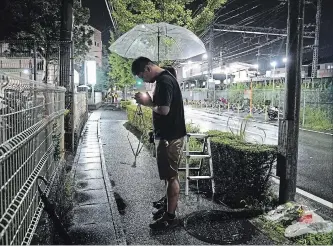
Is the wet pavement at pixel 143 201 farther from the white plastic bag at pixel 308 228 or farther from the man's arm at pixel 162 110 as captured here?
the man's arm at pixel 162 110

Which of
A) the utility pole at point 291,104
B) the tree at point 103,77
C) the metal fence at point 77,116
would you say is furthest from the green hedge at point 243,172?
the tree at point 103,77

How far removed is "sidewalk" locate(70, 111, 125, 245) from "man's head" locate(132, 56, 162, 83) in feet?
6.72

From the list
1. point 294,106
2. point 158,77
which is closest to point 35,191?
point 158,77

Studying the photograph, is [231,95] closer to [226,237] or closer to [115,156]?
[115,156]

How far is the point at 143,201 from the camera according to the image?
5184mm

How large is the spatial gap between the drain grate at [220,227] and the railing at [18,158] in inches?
80.0

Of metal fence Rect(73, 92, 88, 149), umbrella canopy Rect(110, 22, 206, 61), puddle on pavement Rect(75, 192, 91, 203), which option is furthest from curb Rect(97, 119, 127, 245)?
metal fence Rect(73, 92, 88, 149)

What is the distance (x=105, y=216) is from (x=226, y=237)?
5.66 ft

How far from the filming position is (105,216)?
173 inches

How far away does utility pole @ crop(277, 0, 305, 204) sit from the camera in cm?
461

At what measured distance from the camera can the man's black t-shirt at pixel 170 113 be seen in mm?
4016

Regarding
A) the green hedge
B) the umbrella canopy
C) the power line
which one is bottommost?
the green hedge

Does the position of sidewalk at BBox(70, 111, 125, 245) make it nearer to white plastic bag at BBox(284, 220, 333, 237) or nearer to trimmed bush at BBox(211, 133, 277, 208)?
trimmed bush at BBox(211, 133, 277, 208)

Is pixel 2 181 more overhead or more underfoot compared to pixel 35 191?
more overhead
